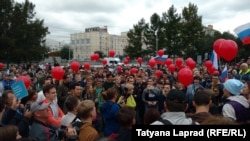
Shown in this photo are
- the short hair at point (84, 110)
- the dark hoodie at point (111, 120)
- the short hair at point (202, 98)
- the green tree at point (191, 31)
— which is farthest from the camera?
the green tree at point (191, 31)

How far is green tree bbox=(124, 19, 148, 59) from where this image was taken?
2120 inches

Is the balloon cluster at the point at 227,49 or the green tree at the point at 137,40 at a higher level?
the green tree at the point at 137,40

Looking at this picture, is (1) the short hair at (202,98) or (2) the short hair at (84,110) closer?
(1) the short hair at (202,98)

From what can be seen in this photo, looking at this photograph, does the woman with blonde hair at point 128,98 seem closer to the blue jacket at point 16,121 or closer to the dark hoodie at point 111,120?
the dark hoodie at point 111,120

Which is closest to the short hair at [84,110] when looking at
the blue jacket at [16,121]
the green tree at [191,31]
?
the blue jacket at [16,121]

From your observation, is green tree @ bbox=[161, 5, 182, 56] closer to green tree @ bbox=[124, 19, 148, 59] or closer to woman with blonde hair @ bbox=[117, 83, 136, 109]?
green tree @ bbox=[124, 19, 148, 59]

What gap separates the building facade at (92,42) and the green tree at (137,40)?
7605 cm

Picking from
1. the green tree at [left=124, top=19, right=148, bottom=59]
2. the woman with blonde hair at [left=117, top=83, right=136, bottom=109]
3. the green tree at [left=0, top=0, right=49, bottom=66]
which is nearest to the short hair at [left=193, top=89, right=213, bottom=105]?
the woman with blonde hair at [left=117, top=83, right=136, bottom=109]

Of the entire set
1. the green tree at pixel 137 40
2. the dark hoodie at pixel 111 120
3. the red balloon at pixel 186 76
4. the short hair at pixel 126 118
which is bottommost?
the dark hoodie at pixel 111 120

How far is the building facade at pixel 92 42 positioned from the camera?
132m

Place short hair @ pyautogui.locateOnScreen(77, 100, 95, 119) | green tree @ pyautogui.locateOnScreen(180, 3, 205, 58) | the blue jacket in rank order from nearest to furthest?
short hair @ pyautogui.locateOnScreen(77, 100, 95, 119), the blue jacket, green tree @ pyautogui.locateOnScreen(180, 3, 205, 58)

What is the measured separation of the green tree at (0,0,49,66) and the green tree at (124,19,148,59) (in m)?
16.1

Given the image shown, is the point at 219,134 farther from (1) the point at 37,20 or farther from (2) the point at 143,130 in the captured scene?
(1) the point at 37,20

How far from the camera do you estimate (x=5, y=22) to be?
41.0 metres
